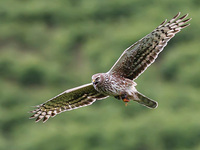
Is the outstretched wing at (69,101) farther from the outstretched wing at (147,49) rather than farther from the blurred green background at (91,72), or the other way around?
the blurred green background at (91,72)

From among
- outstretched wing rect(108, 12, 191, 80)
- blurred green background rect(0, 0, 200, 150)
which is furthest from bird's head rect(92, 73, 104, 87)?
blurred green background rect(0, 0, 200, 150)

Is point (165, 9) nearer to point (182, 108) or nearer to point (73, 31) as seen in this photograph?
point (73, 31)

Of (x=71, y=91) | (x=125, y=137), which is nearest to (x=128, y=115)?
(x=125, y=137)

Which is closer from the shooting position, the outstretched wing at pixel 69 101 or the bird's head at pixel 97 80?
the bird's head at pixel 97 80

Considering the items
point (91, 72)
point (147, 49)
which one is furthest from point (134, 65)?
point (91, 72)

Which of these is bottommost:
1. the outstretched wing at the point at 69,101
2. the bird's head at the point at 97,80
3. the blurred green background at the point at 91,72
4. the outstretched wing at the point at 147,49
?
the bird's head at the point at 97,80

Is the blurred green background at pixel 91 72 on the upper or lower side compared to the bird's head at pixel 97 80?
upper

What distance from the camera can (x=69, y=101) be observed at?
1123cm

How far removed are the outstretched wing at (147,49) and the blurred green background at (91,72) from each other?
1110 centimetres

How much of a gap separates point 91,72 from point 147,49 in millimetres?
13881

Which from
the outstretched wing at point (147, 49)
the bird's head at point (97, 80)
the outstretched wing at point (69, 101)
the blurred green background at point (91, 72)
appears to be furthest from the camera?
the blurred green background at point (91, 72)

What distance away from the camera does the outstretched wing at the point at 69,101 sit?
11.0 metres

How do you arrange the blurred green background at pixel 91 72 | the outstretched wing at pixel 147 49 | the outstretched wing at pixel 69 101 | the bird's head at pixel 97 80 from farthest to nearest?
the blurred green background at pixel 91 72, the outstretched wing at pixel 69 101, the outstretched wing at pixel 147 49, the bird's head at pixel 97 80

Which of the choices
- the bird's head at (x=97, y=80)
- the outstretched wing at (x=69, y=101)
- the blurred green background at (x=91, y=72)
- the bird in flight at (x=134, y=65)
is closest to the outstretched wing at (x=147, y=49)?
the bird in flight at (x=134, y=65)
